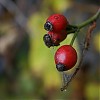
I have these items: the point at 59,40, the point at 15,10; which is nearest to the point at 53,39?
the point at 59,40

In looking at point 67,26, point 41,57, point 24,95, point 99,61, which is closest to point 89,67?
point 99,61

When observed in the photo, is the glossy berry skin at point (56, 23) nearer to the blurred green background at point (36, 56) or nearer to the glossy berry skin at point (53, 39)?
the glossy berry skin at point (53, 39)

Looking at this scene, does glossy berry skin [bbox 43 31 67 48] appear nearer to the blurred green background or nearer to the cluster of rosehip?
the cluster of rosehip

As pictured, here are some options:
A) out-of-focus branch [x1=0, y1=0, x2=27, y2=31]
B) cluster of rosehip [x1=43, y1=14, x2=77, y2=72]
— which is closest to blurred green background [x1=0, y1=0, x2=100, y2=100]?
out-of-focus branch [x1=0, y1=0, x2=27, y2=31]

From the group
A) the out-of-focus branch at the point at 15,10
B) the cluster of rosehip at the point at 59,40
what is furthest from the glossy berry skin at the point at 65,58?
the out-of-focus branch at the point at 15,10

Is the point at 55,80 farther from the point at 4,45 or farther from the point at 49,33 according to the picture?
the point at 49,33
